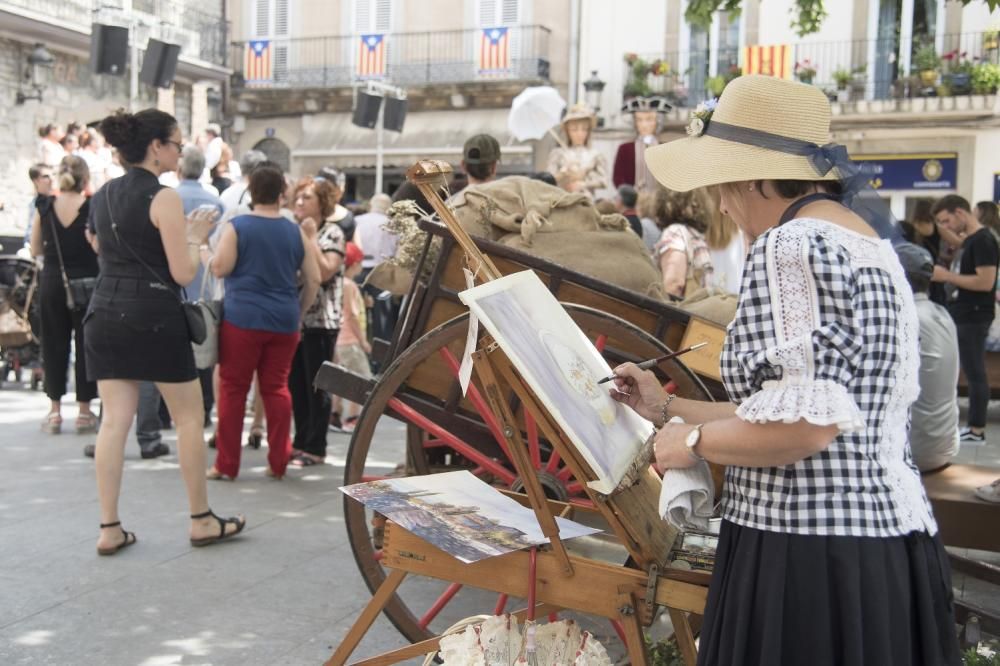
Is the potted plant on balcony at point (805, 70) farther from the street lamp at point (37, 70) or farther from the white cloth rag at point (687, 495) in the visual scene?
the white cloth rag at point (687, 495)

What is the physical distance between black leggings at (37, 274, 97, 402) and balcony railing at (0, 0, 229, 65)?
11990 mm

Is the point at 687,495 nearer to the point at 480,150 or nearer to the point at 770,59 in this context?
the point at 480,150

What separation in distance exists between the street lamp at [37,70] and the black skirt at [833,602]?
67.3 feet

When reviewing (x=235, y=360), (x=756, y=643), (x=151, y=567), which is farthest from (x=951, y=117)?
(x=756, y=643)

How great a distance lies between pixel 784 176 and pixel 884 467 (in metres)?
0.57

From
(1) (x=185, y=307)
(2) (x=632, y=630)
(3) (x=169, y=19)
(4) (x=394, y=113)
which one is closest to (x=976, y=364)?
(1) (x=185, y=307)

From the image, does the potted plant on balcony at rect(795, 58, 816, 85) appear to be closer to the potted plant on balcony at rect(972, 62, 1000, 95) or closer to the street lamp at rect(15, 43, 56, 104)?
the potted plant on balcony at rect(972, 62, 1000, 95)

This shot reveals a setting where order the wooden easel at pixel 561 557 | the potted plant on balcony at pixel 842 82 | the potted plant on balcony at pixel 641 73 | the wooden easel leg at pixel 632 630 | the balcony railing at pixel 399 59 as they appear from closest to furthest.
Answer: the wooden easel at pixel 561 557
the wooden easel leg at pixel 632 630
the potted plant on balcony at pixel 842 82
the potted plant on balcony at pixel 641 73
the balcony railing at pixel 399 59

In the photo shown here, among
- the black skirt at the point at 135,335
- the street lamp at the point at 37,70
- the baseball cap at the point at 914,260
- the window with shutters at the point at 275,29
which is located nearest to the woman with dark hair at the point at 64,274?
the black skirt at the point at 135,335

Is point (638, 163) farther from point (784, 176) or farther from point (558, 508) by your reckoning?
point (784, 176)

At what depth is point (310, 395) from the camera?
691cm

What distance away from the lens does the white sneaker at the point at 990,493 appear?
365 cm

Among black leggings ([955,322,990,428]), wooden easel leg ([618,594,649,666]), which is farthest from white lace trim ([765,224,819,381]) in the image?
black leggings ([955,322,990,428])

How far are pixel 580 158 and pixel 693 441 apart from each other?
7262mm
